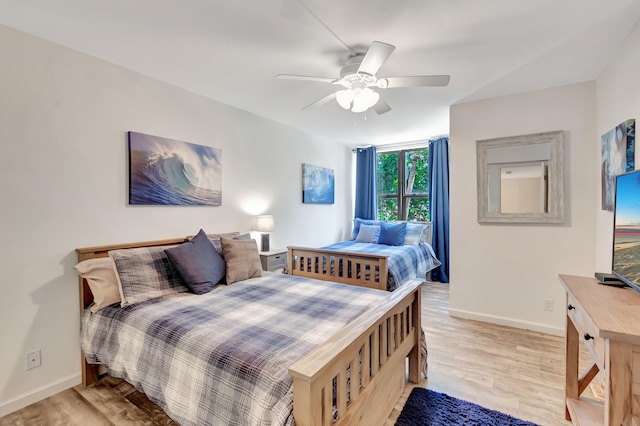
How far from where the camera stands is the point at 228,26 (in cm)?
181

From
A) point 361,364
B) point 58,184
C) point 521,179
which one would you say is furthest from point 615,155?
point 58,184

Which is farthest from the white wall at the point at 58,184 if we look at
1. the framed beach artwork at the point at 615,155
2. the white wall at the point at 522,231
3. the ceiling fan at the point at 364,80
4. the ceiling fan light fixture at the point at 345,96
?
the framed beach artwork at the point at 615,155

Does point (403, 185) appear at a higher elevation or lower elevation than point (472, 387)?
higher

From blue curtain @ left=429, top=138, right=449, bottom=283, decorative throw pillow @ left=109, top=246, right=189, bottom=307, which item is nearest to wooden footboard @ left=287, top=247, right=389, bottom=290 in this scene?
decorative throw pillow @ left=109, top=246, right=189, bottom=307

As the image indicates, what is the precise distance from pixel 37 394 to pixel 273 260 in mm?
2054

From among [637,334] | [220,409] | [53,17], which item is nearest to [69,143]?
[53,17]

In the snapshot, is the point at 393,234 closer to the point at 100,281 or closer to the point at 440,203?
the point at 440,203

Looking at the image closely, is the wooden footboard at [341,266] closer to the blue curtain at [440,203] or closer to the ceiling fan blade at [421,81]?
the ceiling fan blade at [421,81]

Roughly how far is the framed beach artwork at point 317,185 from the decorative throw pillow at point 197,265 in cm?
215

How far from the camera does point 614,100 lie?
7.18 feet

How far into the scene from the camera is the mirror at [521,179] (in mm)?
2781

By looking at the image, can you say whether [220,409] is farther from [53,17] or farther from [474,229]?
[474,229]

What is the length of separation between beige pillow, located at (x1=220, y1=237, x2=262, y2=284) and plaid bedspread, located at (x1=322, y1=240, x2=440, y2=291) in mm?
1389

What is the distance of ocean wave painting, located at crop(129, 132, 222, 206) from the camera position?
243 centimetres
